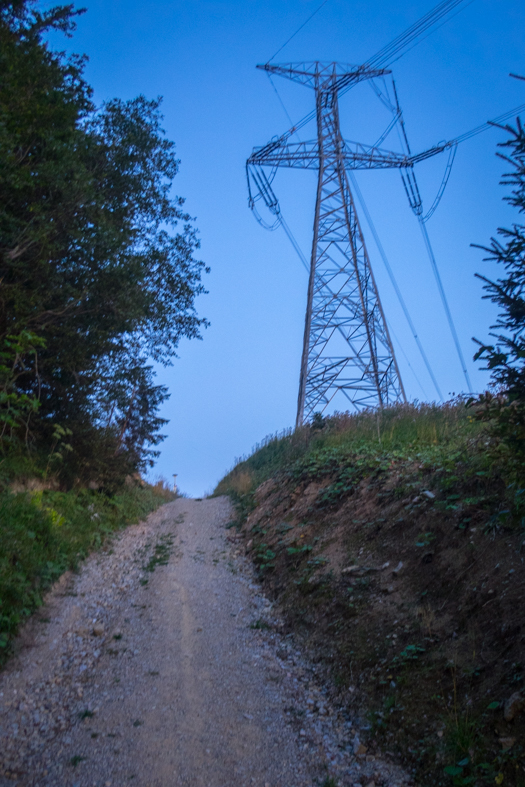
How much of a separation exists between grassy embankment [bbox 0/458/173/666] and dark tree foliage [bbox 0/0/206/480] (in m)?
1.16

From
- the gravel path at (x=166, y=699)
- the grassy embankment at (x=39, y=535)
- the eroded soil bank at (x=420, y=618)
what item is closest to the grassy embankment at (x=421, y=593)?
the eroded soil bank at (x=420, y=618)

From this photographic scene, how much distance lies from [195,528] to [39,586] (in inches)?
222

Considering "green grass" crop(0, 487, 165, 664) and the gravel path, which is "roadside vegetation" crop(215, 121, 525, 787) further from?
"green grass" crop(0, 487, 165, 664)

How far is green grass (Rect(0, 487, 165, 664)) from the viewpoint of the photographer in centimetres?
561

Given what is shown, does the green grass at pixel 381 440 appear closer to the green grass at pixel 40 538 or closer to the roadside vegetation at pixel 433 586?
the roadside vegetation at pixel 433 586

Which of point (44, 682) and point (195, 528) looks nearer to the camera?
point (44, 682)

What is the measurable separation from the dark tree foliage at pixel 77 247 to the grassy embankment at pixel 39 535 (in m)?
1.16

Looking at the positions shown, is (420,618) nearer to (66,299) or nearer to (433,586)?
(433,586)

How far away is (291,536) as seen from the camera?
841 centimetres

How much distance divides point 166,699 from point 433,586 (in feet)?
9.53

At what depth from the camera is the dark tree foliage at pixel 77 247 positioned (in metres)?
8.17

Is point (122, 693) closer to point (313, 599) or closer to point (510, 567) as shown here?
point (313, 599)

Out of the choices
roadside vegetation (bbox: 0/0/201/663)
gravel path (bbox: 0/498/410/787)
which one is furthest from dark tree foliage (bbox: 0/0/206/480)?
gravel path (bbox: 0/498/410/787)

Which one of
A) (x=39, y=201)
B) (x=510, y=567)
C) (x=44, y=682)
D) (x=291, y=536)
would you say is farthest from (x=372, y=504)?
(x=39, y=201)
